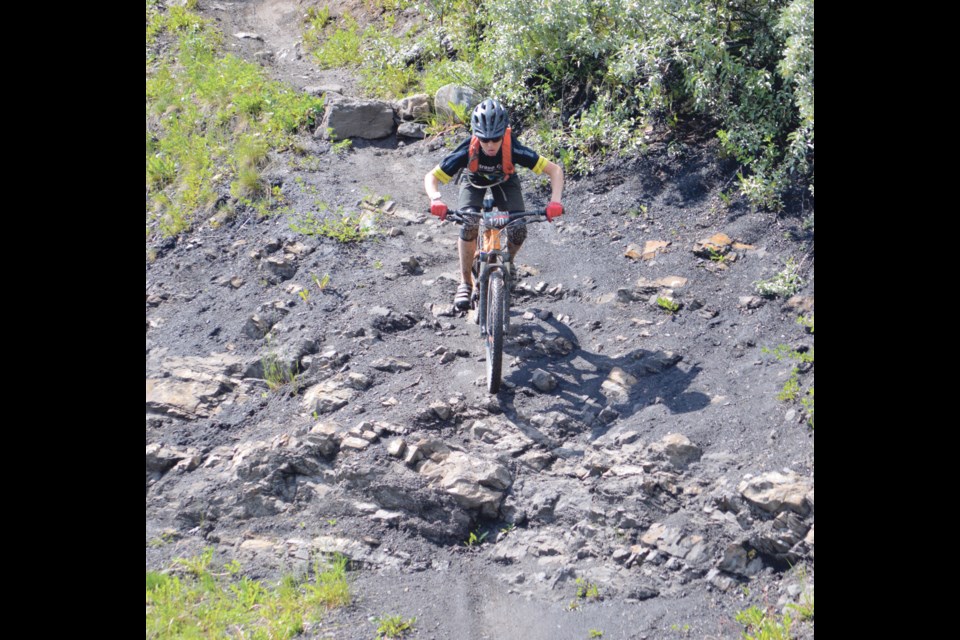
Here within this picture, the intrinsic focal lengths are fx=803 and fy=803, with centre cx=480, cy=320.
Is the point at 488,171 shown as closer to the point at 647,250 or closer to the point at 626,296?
the point at 626,296

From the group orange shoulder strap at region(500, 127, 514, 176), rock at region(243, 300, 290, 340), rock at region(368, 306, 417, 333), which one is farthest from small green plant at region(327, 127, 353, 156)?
orange shoulder strap at region(500, 127, 514, 176)

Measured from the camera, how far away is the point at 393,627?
4953 millimetres

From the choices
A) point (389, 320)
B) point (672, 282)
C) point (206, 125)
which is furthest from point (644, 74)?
point (206, 125)

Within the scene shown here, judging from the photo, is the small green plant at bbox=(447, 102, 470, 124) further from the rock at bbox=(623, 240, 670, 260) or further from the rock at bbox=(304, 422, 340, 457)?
the rock at bbox=(304, 422, 340, 457)

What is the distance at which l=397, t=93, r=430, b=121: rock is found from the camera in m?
12.0

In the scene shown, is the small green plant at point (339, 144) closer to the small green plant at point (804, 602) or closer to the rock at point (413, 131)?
the rock at point (413, 131)

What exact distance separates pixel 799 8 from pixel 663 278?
2824 millimetres

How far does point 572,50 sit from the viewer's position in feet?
36.4

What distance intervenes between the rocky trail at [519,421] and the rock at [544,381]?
0.10 ft

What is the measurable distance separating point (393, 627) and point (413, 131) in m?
8.31

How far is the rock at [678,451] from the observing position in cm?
579

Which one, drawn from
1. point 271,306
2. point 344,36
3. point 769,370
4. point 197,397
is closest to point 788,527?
point 769,370

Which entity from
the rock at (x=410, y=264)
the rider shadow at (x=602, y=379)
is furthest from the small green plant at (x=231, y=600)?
the rock at (x=410, y=264)

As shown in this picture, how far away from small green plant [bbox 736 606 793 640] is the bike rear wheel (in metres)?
2.68
